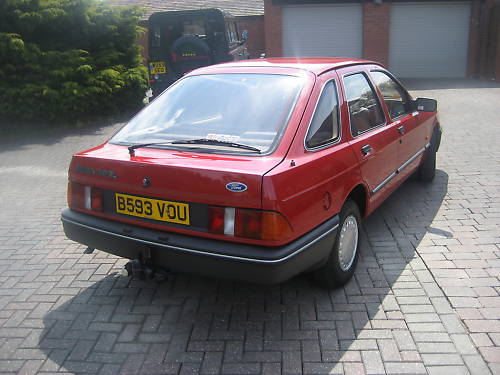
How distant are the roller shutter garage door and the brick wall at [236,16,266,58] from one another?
5.93 m

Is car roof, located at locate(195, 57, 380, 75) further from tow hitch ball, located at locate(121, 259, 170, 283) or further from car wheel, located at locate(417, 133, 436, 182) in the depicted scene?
car wheel, located at locate(417, 133, 436, 182)

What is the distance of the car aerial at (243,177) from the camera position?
9.00 ft

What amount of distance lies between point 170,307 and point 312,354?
44.1 inches

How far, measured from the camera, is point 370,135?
3.90 meters

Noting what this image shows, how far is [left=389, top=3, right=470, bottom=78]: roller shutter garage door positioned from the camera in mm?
18312

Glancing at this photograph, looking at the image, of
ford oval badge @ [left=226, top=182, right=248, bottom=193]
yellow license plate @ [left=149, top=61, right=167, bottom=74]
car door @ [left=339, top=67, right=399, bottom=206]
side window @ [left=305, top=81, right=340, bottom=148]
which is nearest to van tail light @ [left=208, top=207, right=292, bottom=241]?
ford oval badge @ [left=226, top=182, right=248, bottom=193]

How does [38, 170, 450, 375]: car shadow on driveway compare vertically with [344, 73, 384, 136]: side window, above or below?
below

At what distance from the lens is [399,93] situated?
16.5 ft

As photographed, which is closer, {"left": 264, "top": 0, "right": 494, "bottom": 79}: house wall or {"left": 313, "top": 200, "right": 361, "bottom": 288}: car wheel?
{"left": 313, "top": 200, "right": 361, "bottom": 288}: car wheel

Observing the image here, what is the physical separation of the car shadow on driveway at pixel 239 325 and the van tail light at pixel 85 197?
75 centimetres

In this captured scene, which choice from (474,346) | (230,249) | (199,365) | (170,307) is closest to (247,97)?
(230,249)

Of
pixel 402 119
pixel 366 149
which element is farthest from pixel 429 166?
pixel 366 149

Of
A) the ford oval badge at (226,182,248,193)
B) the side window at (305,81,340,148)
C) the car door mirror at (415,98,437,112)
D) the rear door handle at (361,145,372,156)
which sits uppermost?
the side window at (305,81,340,148)

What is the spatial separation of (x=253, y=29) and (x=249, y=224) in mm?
20218
